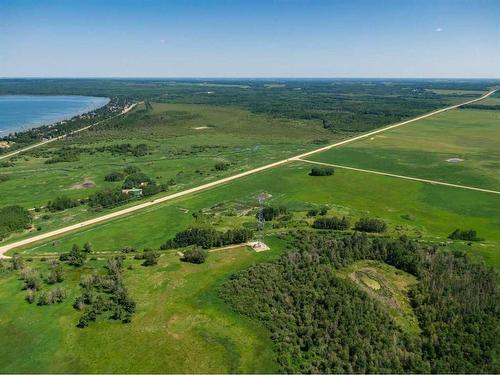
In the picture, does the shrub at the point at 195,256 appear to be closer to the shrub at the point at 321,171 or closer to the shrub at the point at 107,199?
the shrub at the point at 107,199

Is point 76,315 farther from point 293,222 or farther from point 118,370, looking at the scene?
point 293,222

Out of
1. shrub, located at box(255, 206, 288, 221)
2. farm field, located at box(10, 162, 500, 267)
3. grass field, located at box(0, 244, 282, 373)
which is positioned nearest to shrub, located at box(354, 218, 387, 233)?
Result: farm field, located at box(10, 162, 500, 267)

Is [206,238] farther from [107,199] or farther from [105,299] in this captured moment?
[107,199]

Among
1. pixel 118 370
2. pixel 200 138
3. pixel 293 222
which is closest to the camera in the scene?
pixel 118 370

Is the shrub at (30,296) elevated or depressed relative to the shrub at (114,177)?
depressed

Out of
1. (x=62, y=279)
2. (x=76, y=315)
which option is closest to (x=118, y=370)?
(x=76, y=315)

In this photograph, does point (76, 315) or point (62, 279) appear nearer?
point (76, 315)

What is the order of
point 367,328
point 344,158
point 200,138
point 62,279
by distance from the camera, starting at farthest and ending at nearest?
point 200,138, point 344,158, point 62,279, point 367,328

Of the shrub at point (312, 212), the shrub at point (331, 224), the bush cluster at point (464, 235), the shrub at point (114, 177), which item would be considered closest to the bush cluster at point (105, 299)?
the shrub at point (331, 224)
